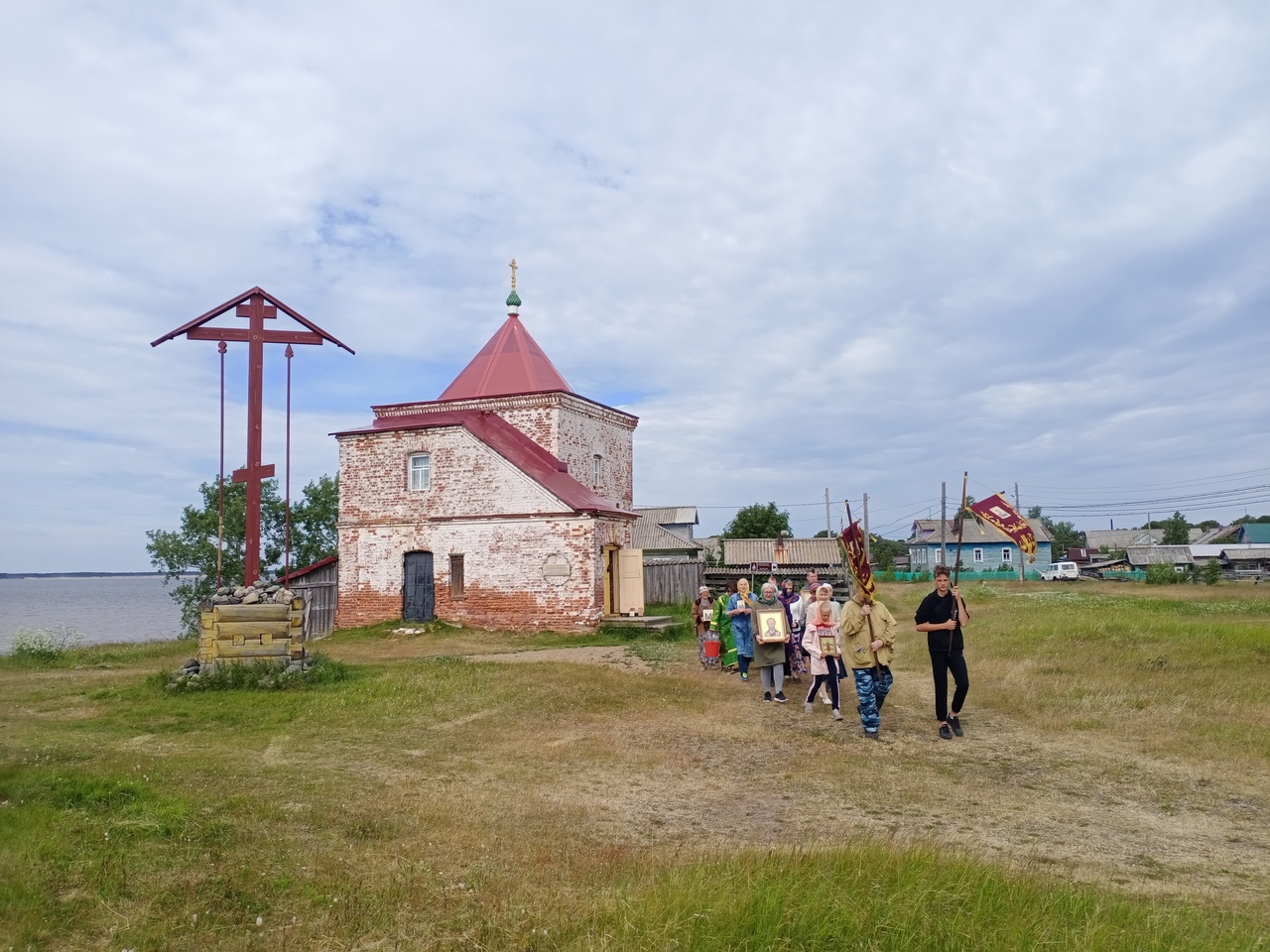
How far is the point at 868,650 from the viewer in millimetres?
9297

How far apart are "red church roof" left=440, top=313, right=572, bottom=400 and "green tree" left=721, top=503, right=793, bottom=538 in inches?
1115

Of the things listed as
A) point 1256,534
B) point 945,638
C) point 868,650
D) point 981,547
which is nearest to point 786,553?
point 981,547

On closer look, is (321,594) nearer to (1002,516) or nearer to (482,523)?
(482,523)

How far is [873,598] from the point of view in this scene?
9.65 m

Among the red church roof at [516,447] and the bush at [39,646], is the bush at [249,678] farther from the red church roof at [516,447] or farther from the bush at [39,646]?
the red church roof at [516,447]

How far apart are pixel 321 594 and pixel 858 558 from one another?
721 inches

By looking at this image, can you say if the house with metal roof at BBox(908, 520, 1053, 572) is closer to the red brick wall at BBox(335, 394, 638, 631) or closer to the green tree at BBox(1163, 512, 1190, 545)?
the green tree at BBox(1163, 512, 1190, 545)

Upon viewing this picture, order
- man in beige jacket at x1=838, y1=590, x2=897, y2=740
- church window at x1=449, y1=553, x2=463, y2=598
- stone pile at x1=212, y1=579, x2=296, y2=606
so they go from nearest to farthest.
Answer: man in beige jacket at x1=838, y1=590, x2=897, y2=740, stone pile at x1=212, y1=579, x2=296, y2=606, church window at x1=449, y1=553, x2=463, y2=598

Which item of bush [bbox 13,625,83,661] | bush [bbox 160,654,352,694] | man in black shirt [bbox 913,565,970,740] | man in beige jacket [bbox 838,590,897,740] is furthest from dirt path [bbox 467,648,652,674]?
bush [bbox 13,625,83,661]

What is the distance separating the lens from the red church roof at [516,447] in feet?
71.9

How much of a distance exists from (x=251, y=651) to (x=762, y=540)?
114ft

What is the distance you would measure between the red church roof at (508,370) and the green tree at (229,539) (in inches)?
452

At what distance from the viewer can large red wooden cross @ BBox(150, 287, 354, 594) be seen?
43.0ft

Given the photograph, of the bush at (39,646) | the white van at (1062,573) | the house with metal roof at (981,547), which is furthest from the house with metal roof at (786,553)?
the bush at (39,646)
